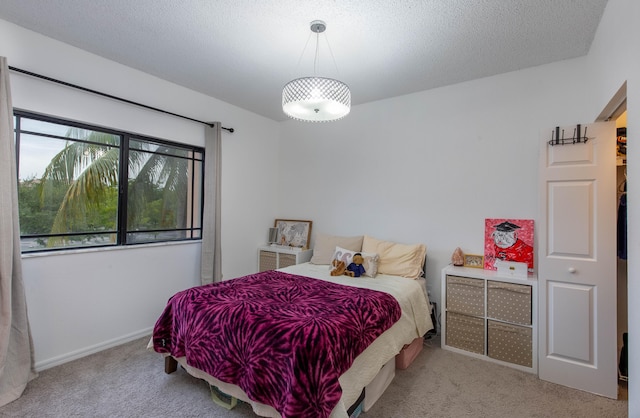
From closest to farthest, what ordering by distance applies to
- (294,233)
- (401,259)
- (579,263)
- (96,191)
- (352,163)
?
1. (579,263)
2. (96,191)
3. (401,259)
4. (352,163)
5. (294,233)

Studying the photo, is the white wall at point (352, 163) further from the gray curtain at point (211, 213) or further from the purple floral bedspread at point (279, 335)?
the purple floral bedspread at point (279, 335)

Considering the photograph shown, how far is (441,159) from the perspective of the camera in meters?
3.26

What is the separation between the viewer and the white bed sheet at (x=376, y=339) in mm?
1685

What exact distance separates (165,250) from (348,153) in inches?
97.4

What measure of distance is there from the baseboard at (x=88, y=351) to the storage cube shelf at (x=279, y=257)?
1.56 m

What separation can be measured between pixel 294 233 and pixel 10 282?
286cm

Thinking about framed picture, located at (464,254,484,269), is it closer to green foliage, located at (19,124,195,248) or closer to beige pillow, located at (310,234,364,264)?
beige pillow, located at (310,234,364,264)

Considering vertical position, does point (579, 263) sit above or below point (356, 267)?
above

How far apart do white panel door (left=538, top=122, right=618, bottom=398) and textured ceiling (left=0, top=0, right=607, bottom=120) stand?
2.70 ft

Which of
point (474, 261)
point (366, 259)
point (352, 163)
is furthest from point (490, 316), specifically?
point (352, 163)

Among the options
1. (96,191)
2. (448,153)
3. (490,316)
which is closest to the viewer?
(490,316)

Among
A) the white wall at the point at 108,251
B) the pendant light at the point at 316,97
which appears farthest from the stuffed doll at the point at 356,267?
the white wall at the point at 108,251

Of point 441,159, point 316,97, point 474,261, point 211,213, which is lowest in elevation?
point 474,261

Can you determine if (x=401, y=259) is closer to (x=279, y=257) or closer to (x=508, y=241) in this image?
(x=508, y=241)
